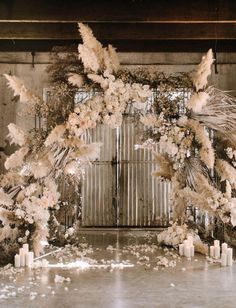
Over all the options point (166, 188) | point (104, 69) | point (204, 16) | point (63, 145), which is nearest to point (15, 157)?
point (63, 145)

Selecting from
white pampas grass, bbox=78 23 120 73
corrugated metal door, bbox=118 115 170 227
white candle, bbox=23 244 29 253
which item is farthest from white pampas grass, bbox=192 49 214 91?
corrugated metal door, bbox=118 115 170 227

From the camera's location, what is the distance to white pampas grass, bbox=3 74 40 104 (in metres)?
6.32

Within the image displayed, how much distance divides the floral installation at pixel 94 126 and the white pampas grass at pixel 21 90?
12 mm

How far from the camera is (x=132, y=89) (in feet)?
22.0

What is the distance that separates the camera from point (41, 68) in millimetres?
10281

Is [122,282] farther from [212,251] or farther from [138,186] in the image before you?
[138,186]

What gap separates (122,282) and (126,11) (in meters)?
3.47

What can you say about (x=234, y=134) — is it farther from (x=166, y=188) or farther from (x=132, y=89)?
(x=166, y=188)

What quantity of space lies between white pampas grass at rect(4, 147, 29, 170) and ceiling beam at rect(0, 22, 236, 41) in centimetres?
237

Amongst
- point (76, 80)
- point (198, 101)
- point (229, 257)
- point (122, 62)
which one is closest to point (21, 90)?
point (76, 80)

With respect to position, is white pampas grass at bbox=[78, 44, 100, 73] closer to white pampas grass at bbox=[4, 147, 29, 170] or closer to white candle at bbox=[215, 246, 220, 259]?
white pampas grass at bbox=[4, 147, 29, 170]

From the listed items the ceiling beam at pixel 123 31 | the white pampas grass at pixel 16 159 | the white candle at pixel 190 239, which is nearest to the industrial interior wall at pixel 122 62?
the ceiling beam at pixel 123 31

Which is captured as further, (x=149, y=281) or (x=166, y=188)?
(x=166, y=188)

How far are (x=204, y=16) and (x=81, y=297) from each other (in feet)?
12.9
